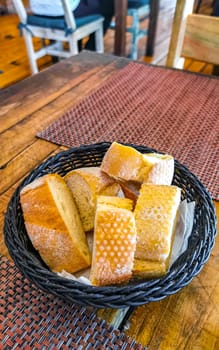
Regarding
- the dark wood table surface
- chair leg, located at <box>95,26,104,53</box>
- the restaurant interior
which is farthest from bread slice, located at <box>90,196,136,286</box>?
chair leg, located at <box>95,26,104,53</box>

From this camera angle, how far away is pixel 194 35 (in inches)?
49.6

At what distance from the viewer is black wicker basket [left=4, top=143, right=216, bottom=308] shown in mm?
385

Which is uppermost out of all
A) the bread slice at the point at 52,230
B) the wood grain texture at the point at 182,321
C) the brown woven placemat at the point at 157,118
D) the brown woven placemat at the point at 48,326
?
the bread slice at the point at 52,230

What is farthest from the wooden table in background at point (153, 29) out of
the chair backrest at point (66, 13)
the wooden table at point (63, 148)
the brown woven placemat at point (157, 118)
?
the brown woven placemat at point (157, 118)

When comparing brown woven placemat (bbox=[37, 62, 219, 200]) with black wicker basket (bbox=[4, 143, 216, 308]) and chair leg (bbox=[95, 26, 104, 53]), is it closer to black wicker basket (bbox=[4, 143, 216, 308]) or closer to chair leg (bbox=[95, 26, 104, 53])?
black wicker basket (bbox=[4, 143, 216, 308])

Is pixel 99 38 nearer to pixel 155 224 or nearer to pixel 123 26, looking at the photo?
pixel 123 26

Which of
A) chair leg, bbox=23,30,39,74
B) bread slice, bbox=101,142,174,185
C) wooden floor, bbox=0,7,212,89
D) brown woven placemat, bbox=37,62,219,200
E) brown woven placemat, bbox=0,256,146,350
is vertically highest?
bread slice, bbox=101,142,174,185

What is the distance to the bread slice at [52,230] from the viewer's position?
0.47m

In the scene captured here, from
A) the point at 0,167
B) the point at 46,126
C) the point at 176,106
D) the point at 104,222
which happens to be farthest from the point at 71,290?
the point at 176,106

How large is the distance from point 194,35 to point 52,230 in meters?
1.11

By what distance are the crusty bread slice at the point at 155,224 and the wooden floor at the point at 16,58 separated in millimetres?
2124

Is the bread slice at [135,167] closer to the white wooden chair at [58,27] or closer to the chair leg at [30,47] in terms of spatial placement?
the white wooden chair at [58,27]

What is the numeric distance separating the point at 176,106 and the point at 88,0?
1717 mm

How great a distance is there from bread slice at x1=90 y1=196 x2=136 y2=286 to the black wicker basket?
26mm
